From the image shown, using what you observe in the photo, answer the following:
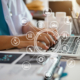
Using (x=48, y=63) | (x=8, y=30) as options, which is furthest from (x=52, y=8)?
(x=48, y=63)

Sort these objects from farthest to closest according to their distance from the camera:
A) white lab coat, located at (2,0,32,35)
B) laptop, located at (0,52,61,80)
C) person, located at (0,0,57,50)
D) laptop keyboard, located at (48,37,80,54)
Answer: white lab coat, located at (2,0,32,35) → person, located at (0,0,57,50) → laptop keyboard, located at (48,37,80,54) → laptop, located at (0,52,61,80)

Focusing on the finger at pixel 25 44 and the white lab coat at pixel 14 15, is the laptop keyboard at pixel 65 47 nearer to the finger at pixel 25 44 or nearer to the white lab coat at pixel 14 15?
the finger at pixel 25 44

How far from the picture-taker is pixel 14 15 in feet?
3.46

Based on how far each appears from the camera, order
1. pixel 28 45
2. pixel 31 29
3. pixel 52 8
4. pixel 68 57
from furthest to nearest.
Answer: pixel 52 8
pixel 31 29
pixel 28 45
pixel 68 57

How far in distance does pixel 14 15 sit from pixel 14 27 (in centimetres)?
10

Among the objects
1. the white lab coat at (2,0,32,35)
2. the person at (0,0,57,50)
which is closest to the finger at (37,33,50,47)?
the person at (0,0,57,50)

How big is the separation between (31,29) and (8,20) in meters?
0.19

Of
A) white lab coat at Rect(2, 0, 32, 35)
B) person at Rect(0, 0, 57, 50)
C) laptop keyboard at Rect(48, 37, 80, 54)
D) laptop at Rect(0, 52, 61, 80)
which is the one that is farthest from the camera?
white lab coat at Rect(2, 0, 32, 35)

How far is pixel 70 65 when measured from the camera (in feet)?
1.47

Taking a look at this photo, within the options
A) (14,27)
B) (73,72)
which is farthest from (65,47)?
(14,27)

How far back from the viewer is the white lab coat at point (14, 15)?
0.93 meters

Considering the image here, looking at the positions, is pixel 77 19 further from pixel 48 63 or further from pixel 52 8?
pixel 52 8

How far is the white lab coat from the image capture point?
929 mm

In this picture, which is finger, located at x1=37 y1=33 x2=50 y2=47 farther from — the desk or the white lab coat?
the white lab coat
